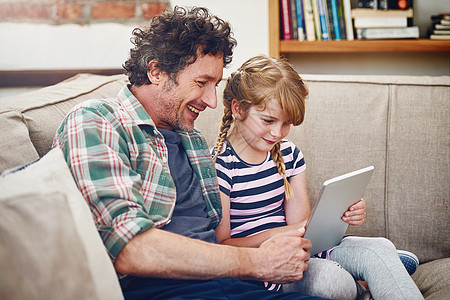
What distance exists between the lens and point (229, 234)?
4.08ft

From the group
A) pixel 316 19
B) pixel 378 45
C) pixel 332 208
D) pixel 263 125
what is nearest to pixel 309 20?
pixel 316 19

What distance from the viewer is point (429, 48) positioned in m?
2.08

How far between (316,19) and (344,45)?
19cm

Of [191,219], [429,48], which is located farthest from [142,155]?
[429,48]

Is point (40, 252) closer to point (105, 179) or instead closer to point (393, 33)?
point (105, 179)

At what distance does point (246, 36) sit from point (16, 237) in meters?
1.82

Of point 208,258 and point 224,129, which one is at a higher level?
point 224,129

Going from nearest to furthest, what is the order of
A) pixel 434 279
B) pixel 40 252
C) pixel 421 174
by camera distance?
pixel 40 252, pixel 434 279, pixel 421 174

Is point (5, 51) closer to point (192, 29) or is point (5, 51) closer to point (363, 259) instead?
point (192, 29)

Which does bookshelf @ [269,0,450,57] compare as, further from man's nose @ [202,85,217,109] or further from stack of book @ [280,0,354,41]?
man's nose @ [202,85,217,109]

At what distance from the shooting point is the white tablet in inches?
39.9

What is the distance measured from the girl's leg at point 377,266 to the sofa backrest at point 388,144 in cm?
33

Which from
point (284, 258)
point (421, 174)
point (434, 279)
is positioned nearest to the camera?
point (284, 258)

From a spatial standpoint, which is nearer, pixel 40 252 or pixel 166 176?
pixel 40 252
